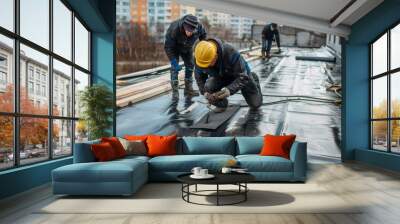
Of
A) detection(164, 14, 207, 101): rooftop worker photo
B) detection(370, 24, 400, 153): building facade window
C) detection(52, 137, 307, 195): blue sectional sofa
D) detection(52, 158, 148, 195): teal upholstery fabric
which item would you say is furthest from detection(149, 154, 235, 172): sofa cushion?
detection(370, 24, 400, 153): building facade window

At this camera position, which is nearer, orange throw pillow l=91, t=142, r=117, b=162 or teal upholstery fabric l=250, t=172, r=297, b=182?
orange throw pillow l=91, t=142, r=117, b=162

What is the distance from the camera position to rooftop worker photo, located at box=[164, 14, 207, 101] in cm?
916

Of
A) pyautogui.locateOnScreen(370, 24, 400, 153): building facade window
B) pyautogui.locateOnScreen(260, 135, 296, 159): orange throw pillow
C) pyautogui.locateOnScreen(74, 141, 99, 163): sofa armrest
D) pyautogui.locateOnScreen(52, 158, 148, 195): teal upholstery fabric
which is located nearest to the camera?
pyautogui.locateOnScreen(52, 158, 148, 195): teal upholstery fabric

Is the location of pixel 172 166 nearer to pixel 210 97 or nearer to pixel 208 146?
pixel 208 146

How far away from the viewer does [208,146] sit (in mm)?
7250

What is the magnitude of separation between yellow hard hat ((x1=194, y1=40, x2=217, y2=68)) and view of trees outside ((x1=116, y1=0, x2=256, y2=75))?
0.28 m

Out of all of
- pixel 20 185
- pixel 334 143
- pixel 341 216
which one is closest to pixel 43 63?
pixel 20 185

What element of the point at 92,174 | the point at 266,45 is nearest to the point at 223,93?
the point at 266,45

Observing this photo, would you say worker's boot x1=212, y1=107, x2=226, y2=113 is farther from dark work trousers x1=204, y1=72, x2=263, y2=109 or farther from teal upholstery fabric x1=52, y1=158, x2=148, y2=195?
teal upholstery fabric x1=52, y1=158, x2=148, y2=195

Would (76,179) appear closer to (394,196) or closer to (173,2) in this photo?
(394,196)

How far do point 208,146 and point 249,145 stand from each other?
2.51 ft

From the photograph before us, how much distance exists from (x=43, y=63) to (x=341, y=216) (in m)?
4.99

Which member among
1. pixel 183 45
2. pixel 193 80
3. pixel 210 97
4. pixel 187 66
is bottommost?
pixel 210 97

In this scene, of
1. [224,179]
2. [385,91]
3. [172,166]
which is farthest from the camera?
[385,91]
